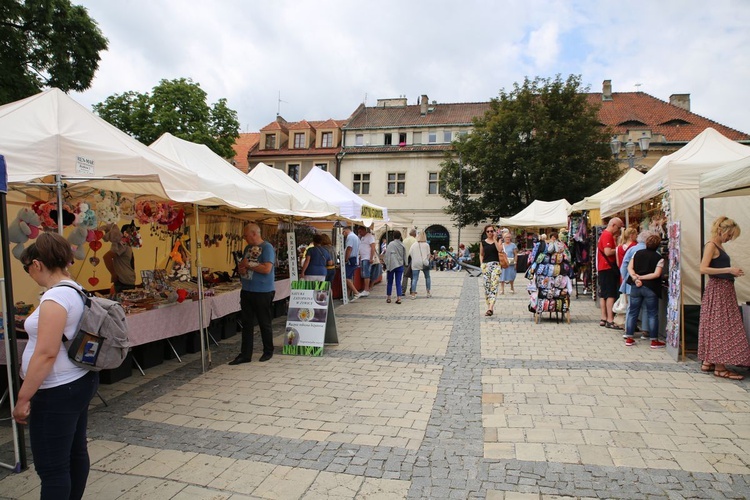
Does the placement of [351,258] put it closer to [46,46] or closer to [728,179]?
[728,179]

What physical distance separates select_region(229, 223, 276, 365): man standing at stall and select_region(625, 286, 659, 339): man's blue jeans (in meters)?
5.28

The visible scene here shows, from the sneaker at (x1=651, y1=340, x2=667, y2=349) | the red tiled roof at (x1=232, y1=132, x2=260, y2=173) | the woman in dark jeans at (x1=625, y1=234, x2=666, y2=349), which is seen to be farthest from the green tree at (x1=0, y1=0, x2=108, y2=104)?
the red tiled roof at (x1=232, y1=132, x2=260, y2=173)

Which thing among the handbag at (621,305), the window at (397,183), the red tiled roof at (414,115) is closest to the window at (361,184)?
the window at (397,183)

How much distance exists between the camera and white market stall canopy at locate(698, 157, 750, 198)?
4922 millimetres

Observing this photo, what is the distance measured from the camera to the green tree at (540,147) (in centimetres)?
2794

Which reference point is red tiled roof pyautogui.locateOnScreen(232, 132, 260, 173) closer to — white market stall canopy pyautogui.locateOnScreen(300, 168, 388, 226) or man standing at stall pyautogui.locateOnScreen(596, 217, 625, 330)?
white market stall canopy pyautogui.locateOnScreen(300, 168, 388, 226)

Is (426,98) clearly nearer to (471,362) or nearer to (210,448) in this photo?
(471,362)

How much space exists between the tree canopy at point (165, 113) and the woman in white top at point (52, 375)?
87.3ft

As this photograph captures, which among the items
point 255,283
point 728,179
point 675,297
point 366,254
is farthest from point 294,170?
point 728,179

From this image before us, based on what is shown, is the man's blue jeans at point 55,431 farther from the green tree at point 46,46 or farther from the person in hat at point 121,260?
the green tree at point 46,46

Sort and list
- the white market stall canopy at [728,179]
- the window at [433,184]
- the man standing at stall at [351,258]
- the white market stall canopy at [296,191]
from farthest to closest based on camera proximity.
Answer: the window at [433,184]
the man standing at stall at [351,258]
the white market stall canopy at [296,191]
the white market stall canopy at [728,179]

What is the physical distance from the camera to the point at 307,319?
6891mm

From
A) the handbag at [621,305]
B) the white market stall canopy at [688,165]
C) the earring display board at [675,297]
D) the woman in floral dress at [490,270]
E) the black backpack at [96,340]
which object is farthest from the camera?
the woman in floral dress at [490,270]

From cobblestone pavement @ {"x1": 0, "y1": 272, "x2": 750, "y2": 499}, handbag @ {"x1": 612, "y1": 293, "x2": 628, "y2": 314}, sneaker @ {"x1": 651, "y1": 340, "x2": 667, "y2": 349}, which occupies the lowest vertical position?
cobblestone pavement @ {"x1": 0, "y1": 272, "x2": 750, "y2": 499}
